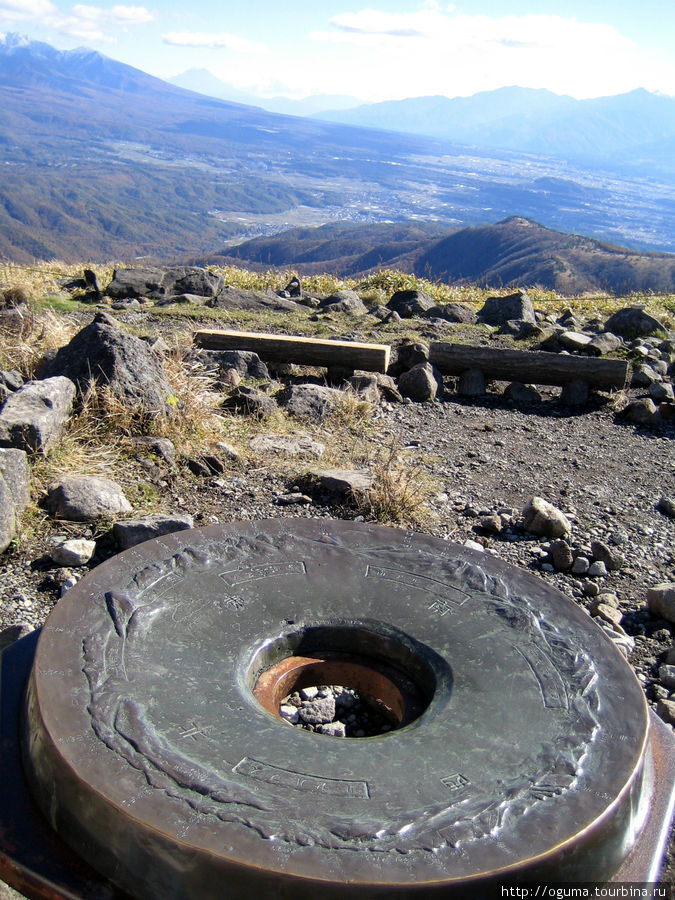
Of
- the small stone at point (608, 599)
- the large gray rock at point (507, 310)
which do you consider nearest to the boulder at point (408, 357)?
the large gray rock at point (507, 310)

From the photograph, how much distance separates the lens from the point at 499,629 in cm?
229

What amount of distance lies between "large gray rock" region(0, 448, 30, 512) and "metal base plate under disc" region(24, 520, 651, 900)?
1418mm

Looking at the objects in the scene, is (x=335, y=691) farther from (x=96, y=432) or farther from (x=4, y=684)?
(x=96, y=432)

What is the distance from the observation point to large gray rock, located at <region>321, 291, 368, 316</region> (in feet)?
29.6

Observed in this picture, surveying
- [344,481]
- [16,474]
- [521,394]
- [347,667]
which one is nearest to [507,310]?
[521,394]

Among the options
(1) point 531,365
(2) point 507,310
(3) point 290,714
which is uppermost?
(2) point 507,310

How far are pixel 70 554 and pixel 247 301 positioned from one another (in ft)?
19.9

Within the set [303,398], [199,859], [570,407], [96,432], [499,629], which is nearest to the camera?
[199,859]

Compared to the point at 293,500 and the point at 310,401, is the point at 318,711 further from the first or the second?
the point at 310,401

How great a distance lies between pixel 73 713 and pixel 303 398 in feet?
13.6

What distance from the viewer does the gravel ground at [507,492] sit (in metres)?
3.51

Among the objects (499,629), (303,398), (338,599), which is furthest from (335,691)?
(303,398)

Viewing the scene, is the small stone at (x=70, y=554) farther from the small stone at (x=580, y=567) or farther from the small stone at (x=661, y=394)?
the small stone at (x=661, y=394)

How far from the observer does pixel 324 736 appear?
187 centimetres
